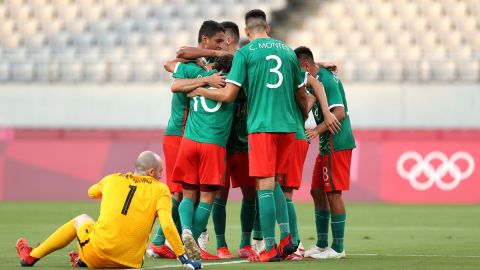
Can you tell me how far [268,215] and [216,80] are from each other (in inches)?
53.7

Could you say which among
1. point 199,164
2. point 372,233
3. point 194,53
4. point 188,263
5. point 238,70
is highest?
point 194,53

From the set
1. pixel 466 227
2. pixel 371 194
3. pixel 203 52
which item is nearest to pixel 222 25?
pixel 203 52

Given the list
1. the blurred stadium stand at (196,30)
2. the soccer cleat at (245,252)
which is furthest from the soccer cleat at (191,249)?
the blurred stadium stand at (196,30)

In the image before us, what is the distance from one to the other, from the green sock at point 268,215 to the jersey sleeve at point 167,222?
1.31 meters

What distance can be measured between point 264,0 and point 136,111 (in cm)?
448

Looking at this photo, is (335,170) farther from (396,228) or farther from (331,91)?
(396,228)

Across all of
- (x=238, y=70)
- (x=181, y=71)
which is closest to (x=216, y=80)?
(x=238, y=70)

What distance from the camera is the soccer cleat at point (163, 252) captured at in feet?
36.1

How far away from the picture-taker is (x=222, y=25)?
11398 mm

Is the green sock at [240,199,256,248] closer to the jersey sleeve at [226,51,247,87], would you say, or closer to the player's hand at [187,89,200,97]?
the player's hand at [187,89,200,97]

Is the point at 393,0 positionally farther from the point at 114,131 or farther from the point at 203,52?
the point at 203,52

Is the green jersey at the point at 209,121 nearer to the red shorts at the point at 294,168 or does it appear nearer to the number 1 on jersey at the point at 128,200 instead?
the red shorts at the point at 294,168

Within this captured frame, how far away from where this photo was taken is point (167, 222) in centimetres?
891

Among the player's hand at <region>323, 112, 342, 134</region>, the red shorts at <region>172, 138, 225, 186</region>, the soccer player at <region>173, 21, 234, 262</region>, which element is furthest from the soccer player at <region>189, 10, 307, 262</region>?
the player's hand at <region>323, 112, 342, 134</region>
